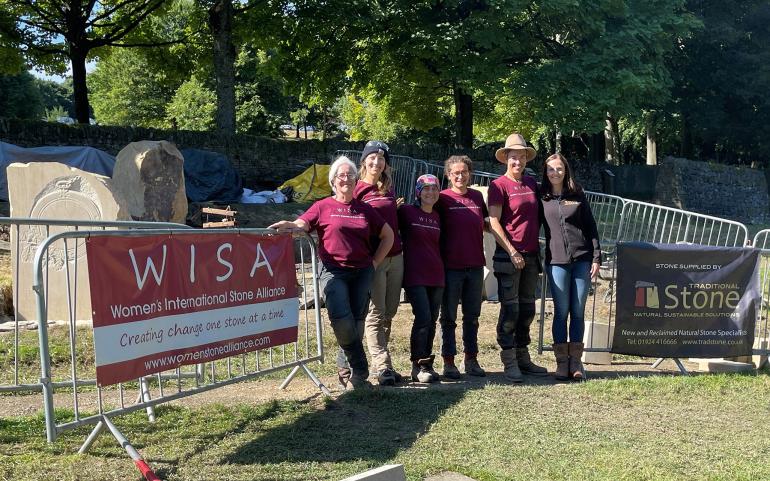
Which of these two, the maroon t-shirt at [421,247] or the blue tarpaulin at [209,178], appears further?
the blue tarpaulin at [209,178]

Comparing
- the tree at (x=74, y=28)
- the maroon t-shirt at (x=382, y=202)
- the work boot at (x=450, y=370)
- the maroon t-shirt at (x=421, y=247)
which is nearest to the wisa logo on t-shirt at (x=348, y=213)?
the maroon t-shirt at (x=382, y=202)

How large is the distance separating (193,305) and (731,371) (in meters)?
5.20

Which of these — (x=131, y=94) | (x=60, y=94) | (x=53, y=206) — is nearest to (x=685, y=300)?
(x=53, y=206)

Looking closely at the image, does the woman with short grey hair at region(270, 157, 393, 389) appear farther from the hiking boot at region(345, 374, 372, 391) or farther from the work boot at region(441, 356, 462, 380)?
the work boot at region(441, 356, 462, 380)

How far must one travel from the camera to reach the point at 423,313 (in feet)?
21.9

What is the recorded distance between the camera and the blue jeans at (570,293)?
7039 millimetres

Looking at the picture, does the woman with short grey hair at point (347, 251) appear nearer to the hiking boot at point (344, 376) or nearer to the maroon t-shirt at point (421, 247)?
the hiking boot at point (344, 376)

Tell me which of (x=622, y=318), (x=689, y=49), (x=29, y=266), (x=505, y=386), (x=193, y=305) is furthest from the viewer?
(x=689, y=49)

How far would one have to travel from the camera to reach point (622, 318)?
7508 millimetres

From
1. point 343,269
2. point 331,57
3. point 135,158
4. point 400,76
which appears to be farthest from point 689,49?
point 343,269

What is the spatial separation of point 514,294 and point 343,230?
1.72 m

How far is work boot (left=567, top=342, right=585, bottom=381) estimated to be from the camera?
7055 mm

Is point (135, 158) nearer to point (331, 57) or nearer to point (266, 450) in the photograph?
point (266, 450)

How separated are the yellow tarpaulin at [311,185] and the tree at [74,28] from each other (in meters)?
8.34
